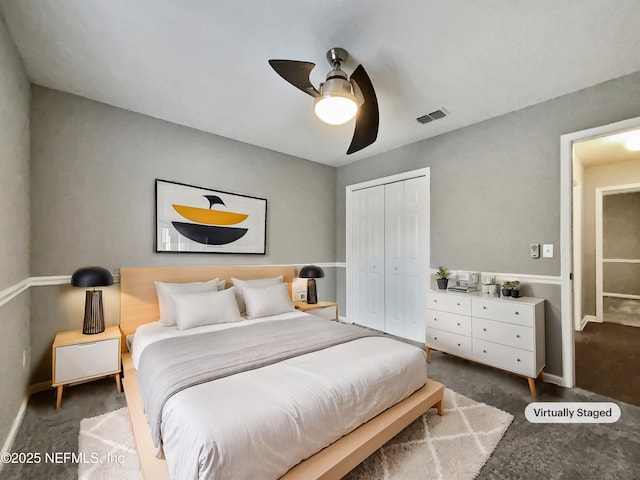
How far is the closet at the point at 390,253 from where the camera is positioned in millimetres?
3816


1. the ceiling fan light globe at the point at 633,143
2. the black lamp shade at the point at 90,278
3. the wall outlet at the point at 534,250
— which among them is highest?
the ceiling fan light globe at the point at 633,143

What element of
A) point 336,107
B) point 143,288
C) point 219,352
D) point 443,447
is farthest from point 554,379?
point 143,288

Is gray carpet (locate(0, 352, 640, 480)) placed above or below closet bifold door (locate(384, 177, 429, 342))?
below

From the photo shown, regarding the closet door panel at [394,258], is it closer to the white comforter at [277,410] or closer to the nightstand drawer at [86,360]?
the white comforter at [277,410]

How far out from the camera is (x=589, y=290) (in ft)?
16.1

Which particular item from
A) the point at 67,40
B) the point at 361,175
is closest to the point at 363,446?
the point at 67,40

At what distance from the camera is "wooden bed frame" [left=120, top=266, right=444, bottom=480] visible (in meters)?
1.41

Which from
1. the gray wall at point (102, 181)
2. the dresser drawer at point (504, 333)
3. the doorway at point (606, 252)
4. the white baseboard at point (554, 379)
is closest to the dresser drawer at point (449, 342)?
the dresser drawer at point (504, 333)

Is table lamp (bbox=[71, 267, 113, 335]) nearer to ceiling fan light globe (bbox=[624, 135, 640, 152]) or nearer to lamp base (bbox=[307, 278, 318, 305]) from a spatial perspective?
lamp base (bbox=[307, 278, 318, 305])

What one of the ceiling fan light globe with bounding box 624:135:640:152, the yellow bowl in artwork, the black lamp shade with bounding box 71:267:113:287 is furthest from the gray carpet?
the ceiling fan light globe with bounding box 624:135:640:152

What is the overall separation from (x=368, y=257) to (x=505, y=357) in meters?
2.20

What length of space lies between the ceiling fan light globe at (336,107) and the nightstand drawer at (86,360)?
99.5 inches

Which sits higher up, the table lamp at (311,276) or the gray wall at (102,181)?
the gray wall at (102,181)

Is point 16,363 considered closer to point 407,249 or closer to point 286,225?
point 286,225
